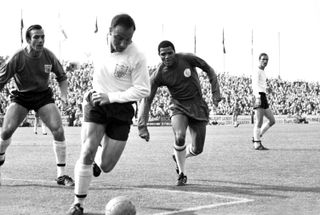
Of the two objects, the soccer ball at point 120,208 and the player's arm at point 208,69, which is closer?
the soccer ball at point 120,208

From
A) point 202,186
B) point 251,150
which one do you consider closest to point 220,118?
point 251,150

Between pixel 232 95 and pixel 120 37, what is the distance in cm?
6003

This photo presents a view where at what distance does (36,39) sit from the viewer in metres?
9.75

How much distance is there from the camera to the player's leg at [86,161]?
7.54 meters

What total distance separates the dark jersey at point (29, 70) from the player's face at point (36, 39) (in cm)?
26

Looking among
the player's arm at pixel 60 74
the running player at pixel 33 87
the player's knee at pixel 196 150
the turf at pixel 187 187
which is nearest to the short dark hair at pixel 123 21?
the turf at pixel 187 187

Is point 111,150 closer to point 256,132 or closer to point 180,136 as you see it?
point 180,136

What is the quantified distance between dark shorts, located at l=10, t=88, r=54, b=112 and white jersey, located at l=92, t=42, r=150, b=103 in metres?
2.80

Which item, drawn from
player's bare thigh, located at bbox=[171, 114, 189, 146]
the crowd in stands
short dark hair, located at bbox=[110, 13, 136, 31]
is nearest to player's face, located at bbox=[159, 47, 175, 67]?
player's bare thigh, located at bbox=[171, 114, 189, 146]

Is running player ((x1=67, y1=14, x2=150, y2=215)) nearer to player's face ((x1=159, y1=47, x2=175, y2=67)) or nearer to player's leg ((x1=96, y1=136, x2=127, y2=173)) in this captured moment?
player's leg ((x1=96, y1=136, x2=127, y2=173))

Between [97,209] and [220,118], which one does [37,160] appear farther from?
[220,118]

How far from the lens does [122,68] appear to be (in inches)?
296

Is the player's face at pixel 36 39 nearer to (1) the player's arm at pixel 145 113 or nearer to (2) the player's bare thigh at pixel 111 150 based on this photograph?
(1) the player's arm at pixel 145 113

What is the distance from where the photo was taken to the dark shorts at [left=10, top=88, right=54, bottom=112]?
10.2 meters
